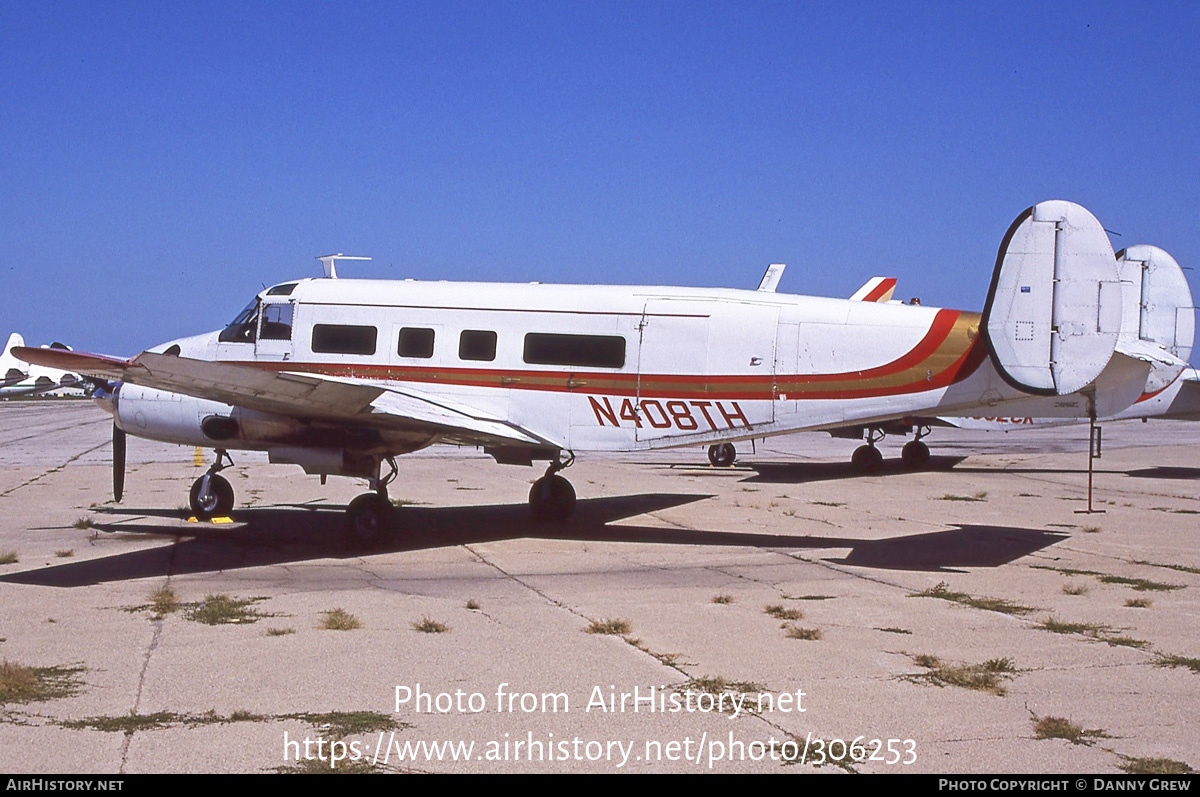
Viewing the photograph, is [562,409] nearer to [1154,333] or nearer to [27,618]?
[27,618]

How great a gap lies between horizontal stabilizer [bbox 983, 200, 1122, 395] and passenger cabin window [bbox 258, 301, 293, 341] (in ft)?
32.3

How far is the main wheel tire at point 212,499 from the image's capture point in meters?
16.1

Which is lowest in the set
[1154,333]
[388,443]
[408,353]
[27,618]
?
[27,618]

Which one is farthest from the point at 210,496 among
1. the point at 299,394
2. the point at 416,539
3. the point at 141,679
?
the point at 141,679

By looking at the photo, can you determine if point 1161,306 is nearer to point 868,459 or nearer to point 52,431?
point 868,459

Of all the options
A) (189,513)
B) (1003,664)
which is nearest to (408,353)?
(189,513)

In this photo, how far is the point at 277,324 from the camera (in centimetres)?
1591

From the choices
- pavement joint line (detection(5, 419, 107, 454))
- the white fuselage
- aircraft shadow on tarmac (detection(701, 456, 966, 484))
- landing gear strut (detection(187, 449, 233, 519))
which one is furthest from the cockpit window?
pavement joint line (detection(5, 419, 107, 454))

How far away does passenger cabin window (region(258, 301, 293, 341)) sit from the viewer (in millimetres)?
15852

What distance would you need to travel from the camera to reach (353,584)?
1192 centimetres

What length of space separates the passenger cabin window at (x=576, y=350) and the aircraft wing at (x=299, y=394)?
110cm

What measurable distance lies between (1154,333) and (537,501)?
13.3 m

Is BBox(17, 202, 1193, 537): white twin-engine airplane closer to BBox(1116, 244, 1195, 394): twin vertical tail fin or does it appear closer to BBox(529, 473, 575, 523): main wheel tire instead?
BBox(529, 473, 575, 523): main wheel tire
